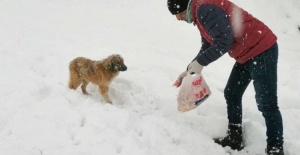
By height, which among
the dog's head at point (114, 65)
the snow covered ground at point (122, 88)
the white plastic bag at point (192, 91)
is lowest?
the snow covered ground at point (122, 88)

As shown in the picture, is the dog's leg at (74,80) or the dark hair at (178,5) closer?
the dark hair at (178,5)

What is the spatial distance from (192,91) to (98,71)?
7.14 ft

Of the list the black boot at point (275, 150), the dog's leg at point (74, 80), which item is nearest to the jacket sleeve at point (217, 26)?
the black boot at point (275, 150)

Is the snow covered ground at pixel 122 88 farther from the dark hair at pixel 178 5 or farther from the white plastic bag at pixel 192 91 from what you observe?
the dark hair at pixel 178 5

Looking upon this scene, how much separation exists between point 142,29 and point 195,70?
567 centimetres

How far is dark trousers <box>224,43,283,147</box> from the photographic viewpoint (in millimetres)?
3941

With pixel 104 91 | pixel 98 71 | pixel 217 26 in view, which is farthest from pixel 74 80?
pixel 217 26

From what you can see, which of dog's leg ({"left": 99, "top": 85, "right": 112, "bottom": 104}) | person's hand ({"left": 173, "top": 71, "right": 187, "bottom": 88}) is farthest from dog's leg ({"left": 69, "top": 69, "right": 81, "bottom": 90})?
person's hand ({"left": 173, "top": 71, "right": 187, "bottom": 88})

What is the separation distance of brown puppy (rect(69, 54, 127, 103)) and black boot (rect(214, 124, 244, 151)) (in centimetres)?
205

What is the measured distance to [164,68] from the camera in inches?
277

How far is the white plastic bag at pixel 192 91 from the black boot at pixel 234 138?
77 centimetres

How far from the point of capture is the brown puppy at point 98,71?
5941 mm

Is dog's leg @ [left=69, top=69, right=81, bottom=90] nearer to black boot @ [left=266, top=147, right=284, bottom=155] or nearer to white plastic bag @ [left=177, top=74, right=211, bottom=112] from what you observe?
white plastic bag @ [left=177, top=74, right=211, bottom=112]

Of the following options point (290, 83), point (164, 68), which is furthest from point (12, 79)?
point (290, 83)
